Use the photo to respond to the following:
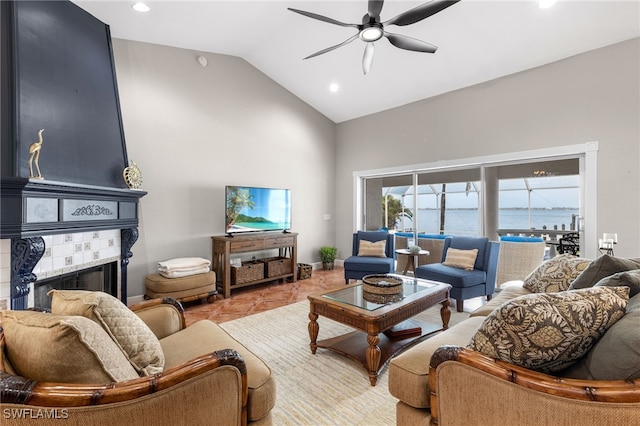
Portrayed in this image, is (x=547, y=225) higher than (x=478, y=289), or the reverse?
(x=547, y=225)

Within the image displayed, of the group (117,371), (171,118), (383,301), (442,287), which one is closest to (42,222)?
(117,371)

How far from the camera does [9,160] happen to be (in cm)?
219

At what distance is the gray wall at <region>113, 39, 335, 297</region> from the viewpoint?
12.5ft

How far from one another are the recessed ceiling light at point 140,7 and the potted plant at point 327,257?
4374 millimetres

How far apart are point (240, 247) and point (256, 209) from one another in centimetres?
70

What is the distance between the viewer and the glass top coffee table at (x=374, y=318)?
2119mm

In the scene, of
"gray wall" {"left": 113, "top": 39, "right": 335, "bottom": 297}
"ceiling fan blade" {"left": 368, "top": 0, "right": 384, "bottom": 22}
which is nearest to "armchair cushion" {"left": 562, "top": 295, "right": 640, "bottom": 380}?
"ceiling fan blade" {"left": 368, "top": 0, "right": 384, "bottom": 22}

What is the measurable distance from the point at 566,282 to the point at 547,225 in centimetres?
226

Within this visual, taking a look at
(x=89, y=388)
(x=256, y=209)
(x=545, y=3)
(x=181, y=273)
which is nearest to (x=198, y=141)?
(x=256, y=209)

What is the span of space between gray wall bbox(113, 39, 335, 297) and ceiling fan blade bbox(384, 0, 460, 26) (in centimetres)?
294

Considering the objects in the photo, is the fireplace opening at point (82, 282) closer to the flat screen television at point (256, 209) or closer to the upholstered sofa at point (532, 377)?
the flat screen television at point (256, 209)

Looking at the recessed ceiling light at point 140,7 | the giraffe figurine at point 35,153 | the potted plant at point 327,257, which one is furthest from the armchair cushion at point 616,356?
the potted plant at point 327,257

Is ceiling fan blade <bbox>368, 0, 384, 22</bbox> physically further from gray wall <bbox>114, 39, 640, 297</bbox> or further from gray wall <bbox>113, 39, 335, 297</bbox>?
gray wall <bbox>113, 39, 335, 297</bbox>

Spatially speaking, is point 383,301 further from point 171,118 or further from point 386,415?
point 171,118
